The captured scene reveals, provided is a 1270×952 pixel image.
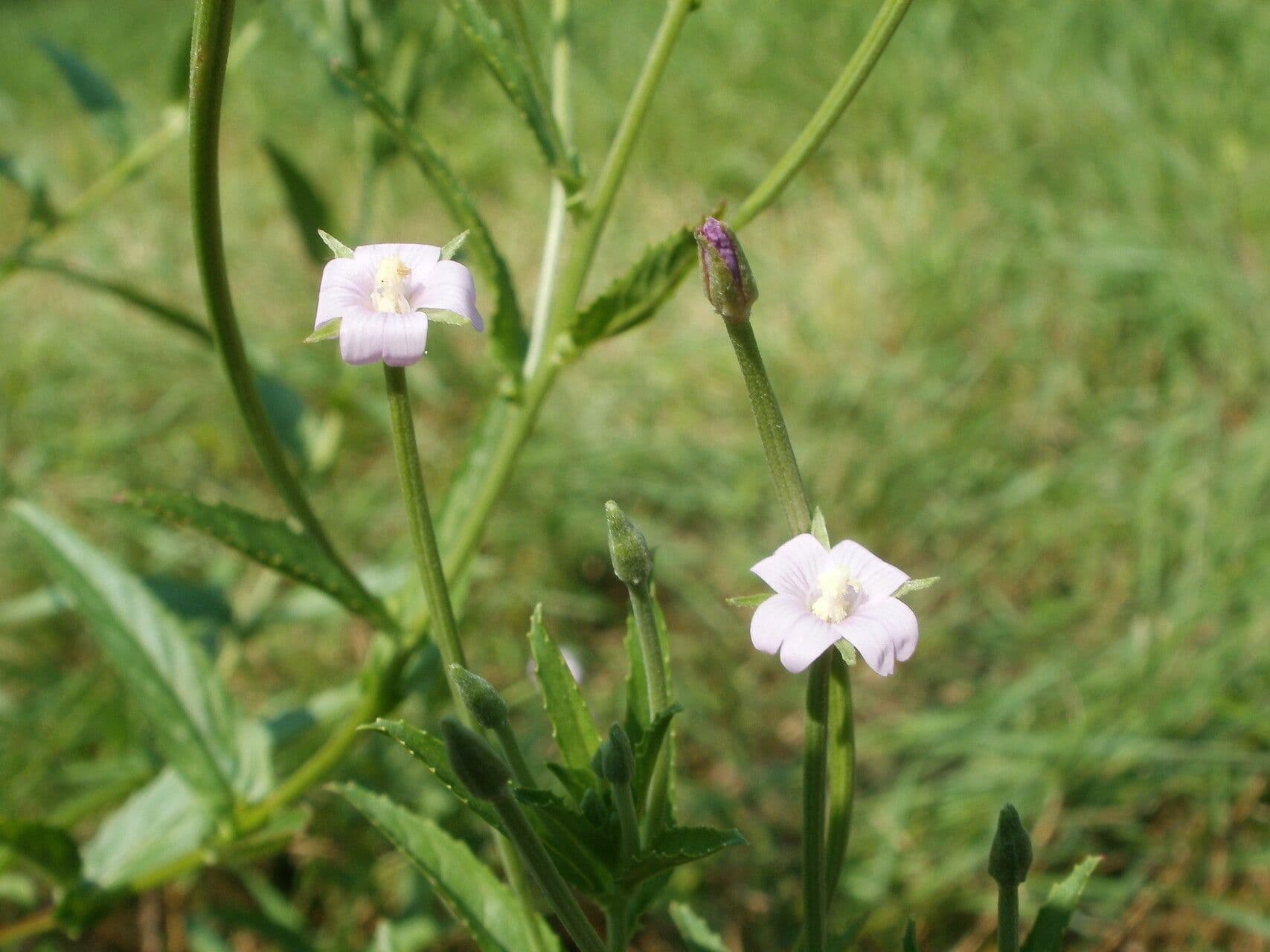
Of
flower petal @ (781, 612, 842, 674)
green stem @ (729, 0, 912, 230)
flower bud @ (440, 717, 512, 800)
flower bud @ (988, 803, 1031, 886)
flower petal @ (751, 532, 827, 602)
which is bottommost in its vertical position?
flower bud @ (440, 717, 512, 800)

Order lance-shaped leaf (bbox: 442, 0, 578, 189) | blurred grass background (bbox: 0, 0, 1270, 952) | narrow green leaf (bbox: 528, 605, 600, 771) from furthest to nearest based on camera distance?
blurred grass background (bbox: 0, 0, 1270, 952) → lance-shaped leaf (bbox: 442, 0, 578, 189) → narrow green leaf (bbox: 528, 605, 600, 771)

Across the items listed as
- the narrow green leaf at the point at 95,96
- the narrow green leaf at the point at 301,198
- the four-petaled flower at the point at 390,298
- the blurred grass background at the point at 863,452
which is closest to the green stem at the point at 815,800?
the four-petaled flower at the point at 390,298

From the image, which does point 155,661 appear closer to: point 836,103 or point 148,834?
point 148,834

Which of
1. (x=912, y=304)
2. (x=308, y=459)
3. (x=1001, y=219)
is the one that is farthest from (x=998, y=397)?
(x=308, y=459)

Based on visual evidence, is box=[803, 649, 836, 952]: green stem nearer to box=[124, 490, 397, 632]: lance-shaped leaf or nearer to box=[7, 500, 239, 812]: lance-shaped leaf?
box=[124, 490, 397, 632]: lance-shaped leaf

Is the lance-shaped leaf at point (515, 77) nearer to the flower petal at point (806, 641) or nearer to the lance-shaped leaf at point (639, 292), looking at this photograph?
the lance-shaped leaf at point (639, 292)

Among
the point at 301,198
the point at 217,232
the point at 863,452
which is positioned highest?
the point at 863,452

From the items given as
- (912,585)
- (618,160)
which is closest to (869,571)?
(912,585)

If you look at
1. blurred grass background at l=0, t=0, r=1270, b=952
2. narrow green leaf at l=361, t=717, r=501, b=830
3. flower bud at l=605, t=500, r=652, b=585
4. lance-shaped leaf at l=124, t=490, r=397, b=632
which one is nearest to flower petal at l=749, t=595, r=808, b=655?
flower bud at l=605, t=500, r=652, b=585
